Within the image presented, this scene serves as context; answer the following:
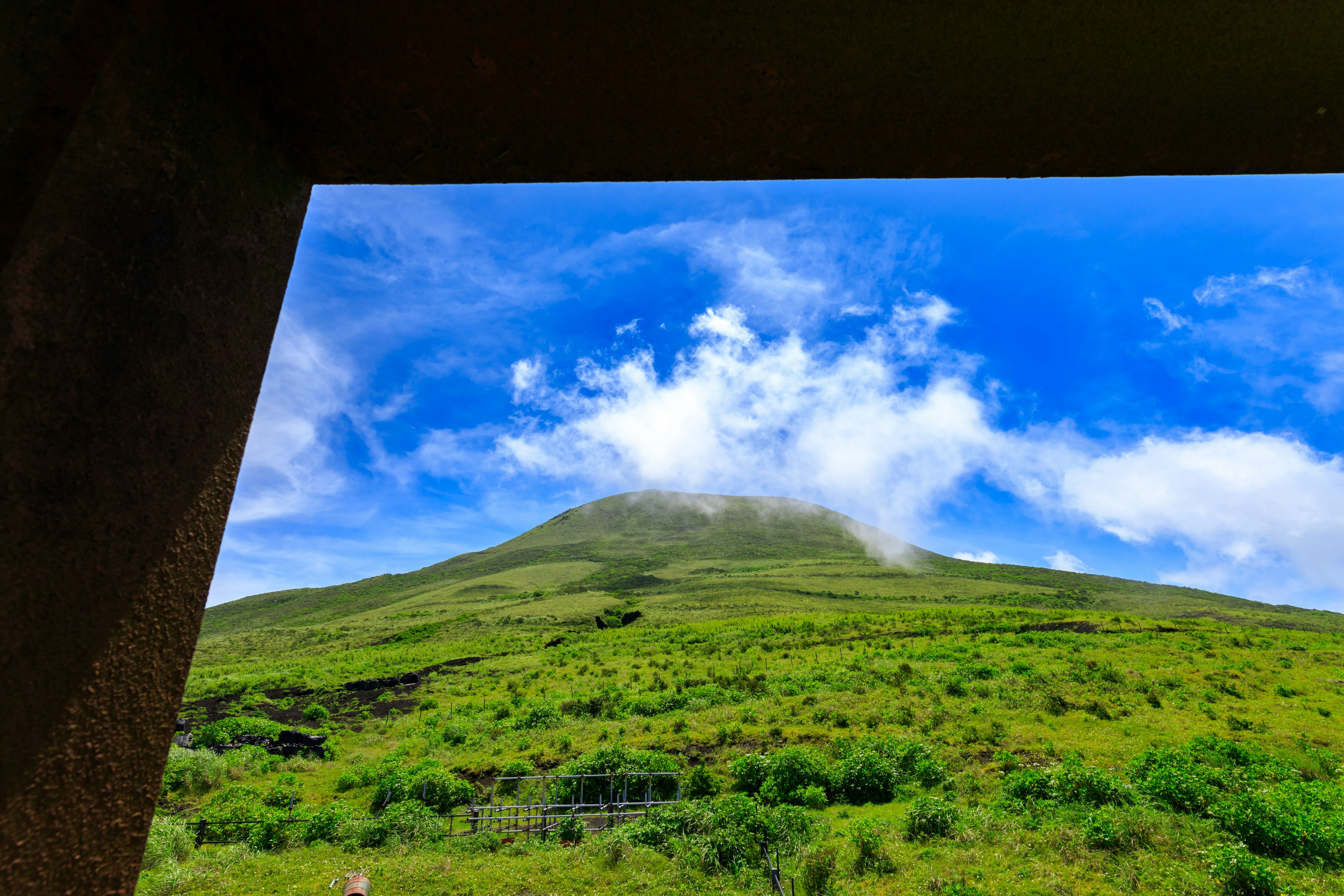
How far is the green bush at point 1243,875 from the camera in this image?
30.5 ft

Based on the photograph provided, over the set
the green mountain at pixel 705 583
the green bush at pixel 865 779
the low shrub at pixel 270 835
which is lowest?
the low shrub at pixel 270 835

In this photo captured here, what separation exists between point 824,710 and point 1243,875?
566 inches

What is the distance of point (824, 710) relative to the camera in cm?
2292

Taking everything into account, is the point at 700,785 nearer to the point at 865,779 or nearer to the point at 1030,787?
the point at 865,779

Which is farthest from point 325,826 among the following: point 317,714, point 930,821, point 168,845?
point 317,714

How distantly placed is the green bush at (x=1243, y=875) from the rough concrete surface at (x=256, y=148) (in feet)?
44.0

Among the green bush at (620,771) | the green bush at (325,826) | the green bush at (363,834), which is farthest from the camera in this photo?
the green bush at (620,771)

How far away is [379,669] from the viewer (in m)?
45.8

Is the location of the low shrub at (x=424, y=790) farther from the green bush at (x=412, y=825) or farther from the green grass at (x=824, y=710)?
the green grass at (x=824, y=710)

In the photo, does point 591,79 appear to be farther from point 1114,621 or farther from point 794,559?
point 794,559

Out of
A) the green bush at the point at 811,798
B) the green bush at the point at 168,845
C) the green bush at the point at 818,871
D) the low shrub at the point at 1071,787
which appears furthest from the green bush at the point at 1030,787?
the green bush at the point at 168,845

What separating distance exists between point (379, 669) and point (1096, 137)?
178ft

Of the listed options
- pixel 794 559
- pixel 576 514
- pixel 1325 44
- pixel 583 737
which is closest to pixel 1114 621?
pixel 583 737

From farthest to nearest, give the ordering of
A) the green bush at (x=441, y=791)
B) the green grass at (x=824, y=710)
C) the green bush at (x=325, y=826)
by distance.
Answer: the green bush at (x=441, y=791)
the green bush at (x=325, y=826)
the green grass at (x=824, y=710)
